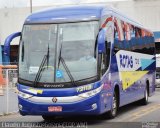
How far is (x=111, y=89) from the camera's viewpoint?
15.1 metres

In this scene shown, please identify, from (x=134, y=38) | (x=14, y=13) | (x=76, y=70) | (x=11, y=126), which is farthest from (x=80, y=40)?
(x=14, y=13)

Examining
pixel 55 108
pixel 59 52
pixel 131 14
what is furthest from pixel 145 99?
pixel 131 14

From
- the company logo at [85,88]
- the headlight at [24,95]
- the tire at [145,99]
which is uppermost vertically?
the company logo at [85,88]

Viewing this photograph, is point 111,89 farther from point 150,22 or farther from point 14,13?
point 14,13

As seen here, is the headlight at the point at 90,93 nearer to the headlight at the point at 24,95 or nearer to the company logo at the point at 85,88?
the company logo at the point at 85,88

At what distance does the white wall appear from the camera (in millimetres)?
49781

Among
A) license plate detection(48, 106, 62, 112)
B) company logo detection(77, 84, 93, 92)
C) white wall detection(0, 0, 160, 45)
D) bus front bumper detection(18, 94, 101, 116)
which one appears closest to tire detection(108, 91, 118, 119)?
bus front bumper detection(18, 94, 101, 116)

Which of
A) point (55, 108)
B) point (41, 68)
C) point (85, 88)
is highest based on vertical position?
point (41, 68)

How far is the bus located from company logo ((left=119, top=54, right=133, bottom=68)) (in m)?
1.23

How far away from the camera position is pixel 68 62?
1381 centimetres

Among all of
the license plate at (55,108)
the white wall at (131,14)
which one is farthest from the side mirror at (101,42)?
the white wall at (131,14)

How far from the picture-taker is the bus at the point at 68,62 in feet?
44.6

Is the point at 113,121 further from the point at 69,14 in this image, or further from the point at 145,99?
the point at 145,99

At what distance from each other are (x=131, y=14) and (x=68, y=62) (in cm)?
3787
